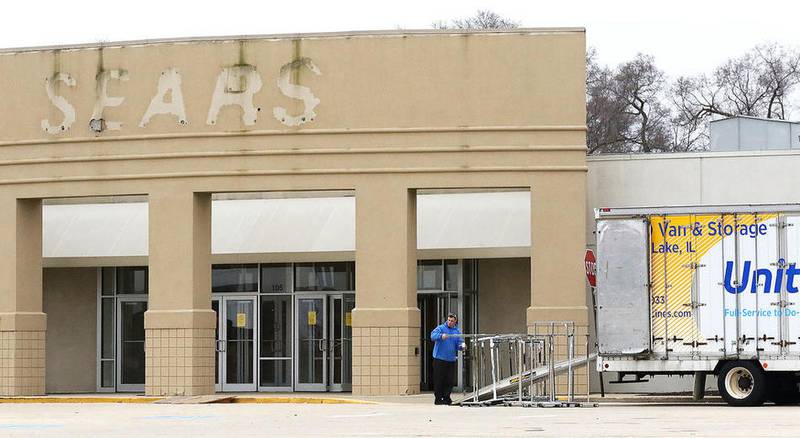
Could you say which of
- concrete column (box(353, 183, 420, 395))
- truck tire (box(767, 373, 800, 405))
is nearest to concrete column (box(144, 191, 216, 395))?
concrete column (box(353, 183, 420, 395))

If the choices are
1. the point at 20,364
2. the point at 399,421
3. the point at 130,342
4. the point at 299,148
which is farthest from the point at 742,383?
the point at 130,342

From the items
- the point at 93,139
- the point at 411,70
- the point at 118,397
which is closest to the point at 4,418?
the point at 118,397

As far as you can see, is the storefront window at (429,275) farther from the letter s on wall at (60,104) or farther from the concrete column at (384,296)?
the letter s on wall at (60,104)

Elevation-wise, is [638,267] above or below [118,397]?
above

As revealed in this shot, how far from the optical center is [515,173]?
96.0ft

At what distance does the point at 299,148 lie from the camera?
29734 millimetres

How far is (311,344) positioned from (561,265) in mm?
6754

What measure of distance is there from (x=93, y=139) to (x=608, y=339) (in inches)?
447

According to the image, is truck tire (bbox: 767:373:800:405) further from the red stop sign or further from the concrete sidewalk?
the red stop sign

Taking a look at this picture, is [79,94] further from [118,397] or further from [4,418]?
[4,418]

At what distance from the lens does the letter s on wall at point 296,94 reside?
2975cm

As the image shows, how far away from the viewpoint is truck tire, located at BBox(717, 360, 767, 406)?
24.3m

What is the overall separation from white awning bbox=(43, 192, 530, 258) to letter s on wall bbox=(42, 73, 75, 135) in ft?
10.9

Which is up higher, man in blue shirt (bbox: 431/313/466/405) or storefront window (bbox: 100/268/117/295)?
storefront window (bbox: 100/268/117/295)
